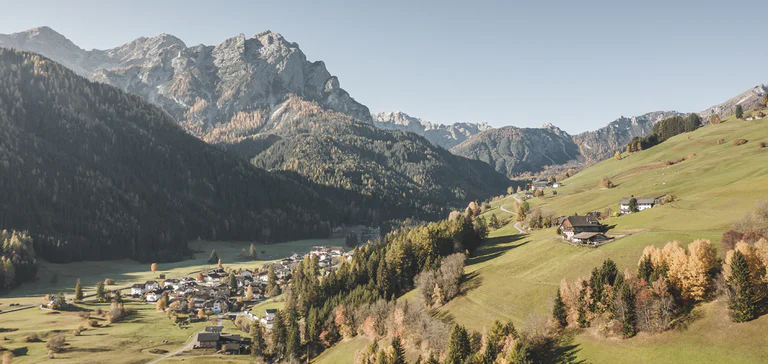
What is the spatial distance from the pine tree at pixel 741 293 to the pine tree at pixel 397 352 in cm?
4594

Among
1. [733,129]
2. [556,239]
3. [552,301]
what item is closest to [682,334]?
[552,301]

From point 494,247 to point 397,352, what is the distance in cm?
6338

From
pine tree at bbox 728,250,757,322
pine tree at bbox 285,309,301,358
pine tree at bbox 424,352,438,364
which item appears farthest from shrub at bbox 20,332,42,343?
pine tree at bbox 728,250,757,322

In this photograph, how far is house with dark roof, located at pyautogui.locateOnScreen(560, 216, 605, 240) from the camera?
10488cm

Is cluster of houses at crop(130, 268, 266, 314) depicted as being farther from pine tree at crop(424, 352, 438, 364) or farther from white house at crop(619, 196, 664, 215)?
white house at crop(619, 196, 664, 215)

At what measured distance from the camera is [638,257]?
76.4 metres

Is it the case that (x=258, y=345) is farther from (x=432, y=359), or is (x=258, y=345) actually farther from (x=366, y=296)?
(x=432, y=359)

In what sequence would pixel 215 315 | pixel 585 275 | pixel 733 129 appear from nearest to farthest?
pixel 585 275 < pixel 215 315 < pixel 733 129

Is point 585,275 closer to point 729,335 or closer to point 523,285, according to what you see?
point 523,285

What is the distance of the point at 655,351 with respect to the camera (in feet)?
178

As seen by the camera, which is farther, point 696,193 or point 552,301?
point 696,193

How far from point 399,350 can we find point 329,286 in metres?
46.6

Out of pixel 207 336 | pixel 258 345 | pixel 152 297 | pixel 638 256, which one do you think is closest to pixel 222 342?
pixel 207 336

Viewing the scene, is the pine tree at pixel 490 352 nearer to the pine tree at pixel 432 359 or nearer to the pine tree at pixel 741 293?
the pine tree at pixel 432 359
